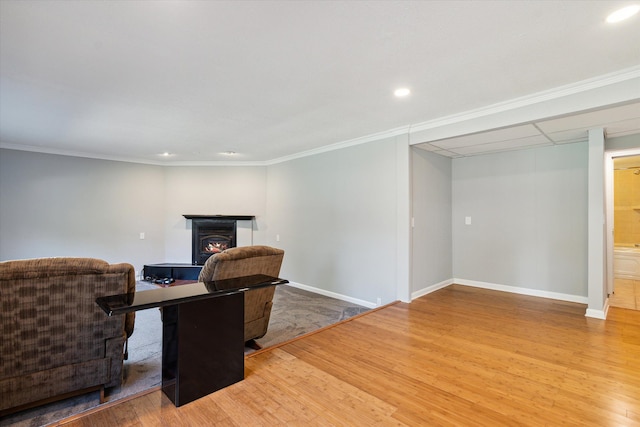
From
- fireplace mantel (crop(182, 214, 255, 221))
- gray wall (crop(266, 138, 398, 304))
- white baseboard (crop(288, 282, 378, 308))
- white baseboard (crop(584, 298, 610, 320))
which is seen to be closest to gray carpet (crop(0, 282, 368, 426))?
white baseboard (crop(288, 282, 378, 308))

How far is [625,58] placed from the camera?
2.26 meters

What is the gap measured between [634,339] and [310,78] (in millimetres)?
3773

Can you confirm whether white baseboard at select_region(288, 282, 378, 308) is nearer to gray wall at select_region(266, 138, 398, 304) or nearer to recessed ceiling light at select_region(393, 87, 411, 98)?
gray wall at select_region(266, 138, 398, 304)

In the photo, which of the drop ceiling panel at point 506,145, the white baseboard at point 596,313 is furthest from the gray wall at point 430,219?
the white baseboard at point 596,313

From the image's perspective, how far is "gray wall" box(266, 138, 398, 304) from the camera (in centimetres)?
437

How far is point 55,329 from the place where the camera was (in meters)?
2.05

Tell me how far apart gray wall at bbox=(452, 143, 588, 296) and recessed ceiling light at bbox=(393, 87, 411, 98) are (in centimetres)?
264

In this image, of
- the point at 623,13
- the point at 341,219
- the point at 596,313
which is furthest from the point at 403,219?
the point at 623,13

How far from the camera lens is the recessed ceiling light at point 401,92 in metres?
2.83

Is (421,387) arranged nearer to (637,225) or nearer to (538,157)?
(538,157)

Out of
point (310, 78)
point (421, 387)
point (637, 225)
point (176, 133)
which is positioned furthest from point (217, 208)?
point (637, 225)

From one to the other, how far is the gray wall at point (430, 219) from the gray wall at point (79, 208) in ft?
18.0

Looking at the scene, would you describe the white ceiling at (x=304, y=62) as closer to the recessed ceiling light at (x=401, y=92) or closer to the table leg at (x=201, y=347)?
the recessed ceiling light at (x=401, y=92)

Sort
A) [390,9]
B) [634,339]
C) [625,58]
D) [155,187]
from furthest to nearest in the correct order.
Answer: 1. [155,187]
2. [634,339]
3. [625,58]
4. [390,9]
